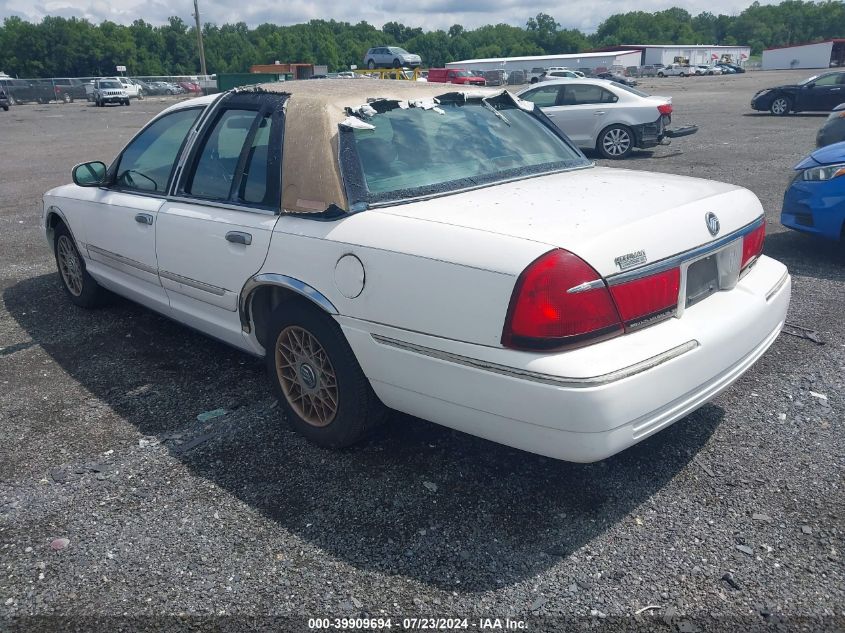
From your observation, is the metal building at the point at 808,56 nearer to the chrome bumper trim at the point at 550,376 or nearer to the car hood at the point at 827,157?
the car hood at the point at 827,157

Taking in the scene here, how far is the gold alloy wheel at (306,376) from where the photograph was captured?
3338 millimetres

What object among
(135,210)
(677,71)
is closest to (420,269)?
(135,210)

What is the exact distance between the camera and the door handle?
11.5ft

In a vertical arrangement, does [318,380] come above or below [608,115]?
below

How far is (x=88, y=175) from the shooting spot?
16.3 ft

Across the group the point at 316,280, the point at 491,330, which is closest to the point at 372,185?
the point at 316,280

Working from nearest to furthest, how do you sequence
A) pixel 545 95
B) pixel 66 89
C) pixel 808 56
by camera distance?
pixel 545 95
pixel 66 89
pixel 808 56

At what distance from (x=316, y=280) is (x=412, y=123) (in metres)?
1.01

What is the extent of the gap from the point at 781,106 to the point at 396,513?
24.0 meters

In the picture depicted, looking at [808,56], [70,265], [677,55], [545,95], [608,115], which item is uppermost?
[677,55]

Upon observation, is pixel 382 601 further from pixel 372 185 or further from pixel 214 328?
pixel 214 328

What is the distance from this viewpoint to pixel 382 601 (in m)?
2.52

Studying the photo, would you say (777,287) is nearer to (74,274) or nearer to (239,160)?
(239,160)

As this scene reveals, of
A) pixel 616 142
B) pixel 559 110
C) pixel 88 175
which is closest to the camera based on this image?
pixel 88 175
